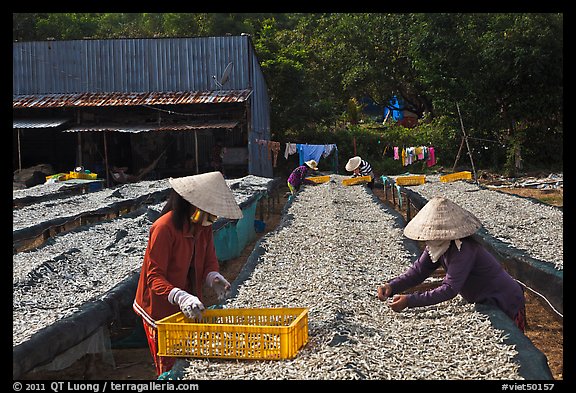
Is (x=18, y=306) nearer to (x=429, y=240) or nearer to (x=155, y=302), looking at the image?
(x=155, y=302)

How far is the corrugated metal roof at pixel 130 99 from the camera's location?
17.4 meters

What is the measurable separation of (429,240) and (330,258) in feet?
6.29

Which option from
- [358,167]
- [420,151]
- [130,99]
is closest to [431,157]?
[420,151]

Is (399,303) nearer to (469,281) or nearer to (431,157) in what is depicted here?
(469,281)

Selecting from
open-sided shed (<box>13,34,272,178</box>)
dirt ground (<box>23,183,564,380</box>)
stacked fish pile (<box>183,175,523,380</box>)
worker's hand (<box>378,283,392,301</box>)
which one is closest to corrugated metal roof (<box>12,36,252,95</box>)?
open-sided shed (<box>13,34,272,178</box>)

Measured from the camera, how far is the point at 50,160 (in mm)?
19562

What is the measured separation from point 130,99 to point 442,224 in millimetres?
15394

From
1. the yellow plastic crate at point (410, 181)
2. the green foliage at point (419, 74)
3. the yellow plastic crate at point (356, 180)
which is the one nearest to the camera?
the yellow plastic crate at point (410, 181)

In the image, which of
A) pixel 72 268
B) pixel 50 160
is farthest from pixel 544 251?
pixel 50 160

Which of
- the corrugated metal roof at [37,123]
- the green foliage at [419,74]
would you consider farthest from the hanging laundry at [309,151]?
the corrugated metal roof at [37,123]

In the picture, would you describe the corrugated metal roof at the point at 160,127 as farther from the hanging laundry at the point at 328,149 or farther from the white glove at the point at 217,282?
the white glove at the point at 217,282

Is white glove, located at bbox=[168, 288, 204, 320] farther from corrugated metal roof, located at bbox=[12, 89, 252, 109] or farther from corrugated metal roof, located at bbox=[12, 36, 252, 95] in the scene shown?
corrugated metal roof, located at bbox=[12, 36, 252, 95]

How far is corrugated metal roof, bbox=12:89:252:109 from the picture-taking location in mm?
17406

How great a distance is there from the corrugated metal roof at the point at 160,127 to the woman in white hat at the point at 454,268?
13257mm
